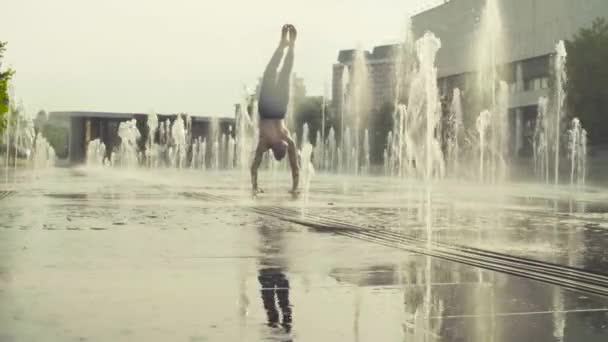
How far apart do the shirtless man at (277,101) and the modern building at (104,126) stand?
399 ft

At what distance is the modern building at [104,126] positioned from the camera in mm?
153375

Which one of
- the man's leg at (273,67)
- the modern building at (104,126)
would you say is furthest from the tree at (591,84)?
the modern building at (104,126)

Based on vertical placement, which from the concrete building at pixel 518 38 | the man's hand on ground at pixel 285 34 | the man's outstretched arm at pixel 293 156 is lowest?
the man's outstretched arm at pixel 293 156

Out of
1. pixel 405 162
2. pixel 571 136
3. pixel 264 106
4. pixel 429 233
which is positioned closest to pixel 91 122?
pixel 405 162

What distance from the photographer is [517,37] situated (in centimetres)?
7625

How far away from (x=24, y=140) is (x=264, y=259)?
118791mm

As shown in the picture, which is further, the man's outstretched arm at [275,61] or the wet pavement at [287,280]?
the man's outstretched arm at [275,61]

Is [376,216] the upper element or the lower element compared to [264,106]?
lower

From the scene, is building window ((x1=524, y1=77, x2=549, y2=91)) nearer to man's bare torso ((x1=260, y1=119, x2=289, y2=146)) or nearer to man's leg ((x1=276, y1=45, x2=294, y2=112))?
man's bare torso ((x1=260, y1=119, x2=289, y2=146))

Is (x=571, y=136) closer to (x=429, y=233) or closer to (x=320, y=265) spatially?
(x=429, y=233)

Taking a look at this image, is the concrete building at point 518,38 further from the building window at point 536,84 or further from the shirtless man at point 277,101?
the shirtless man at point 277,101

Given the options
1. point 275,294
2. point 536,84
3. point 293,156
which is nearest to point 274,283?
point 275,294

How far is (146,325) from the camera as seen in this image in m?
7.15

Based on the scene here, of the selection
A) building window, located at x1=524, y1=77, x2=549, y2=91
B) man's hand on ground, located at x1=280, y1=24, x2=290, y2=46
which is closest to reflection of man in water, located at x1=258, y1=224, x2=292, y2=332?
man's hand on ground, located at x1=280, y1=24, x2=290, y2=46
